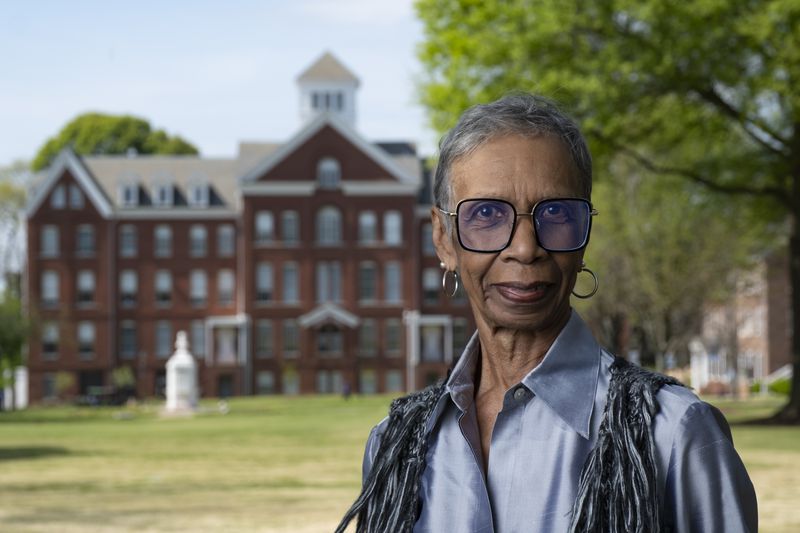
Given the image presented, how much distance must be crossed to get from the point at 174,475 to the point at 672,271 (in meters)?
34.4

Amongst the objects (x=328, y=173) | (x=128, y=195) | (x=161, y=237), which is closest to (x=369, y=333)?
(x=328, y=173)

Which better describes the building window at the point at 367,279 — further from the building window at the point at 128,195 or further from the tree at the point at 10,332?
the tree at the point at 10,332

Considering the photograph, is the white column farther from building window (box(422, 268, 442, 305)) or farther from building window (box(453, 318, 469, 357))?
building window (box(453, 318, 469, 357))

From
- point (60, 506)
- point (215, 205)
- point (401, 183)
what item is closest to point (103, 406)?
point (215, 205)

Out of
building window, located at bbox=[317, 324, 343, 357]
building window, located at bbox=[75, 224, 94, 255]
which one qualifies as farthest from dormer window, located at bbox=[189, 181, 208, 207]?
building window, located at bbox=[317, 324, 343, 357]

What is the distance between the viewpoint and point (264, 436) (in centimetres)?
3775

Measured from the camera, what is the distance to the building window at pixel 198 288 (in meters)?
82.2

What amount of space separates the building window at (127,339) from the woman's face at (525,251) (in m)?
80.4

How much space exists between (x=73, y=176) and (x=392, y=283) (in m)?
18.6

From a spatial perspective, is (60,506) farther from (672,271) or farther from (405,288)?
(405,288)

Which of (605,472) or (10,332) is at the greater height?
(605,472)

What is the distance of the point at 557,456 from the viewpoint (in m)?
2.76

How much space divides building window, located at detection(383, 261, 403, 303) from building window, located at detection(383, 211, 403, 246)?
1257 millimetres

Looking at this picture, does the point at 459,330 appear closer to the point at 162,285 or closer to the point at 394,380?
the point at 394,380
